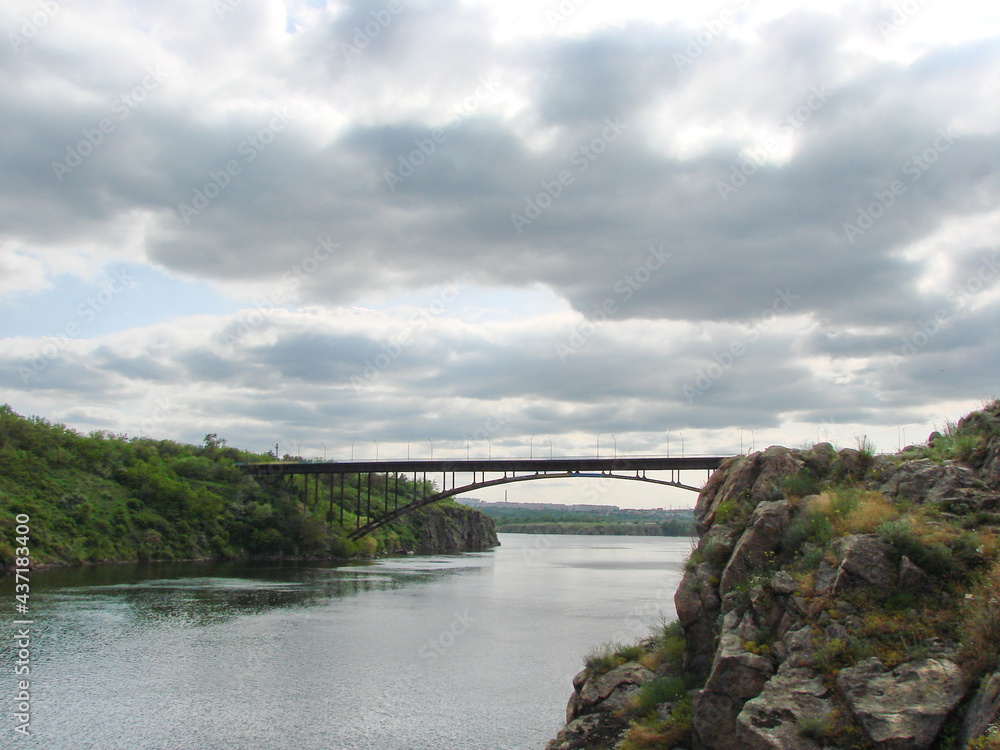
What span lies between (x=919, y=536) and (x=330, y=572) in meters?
65.1

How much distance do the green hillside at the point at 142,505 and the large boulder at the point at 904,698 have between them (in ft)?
195

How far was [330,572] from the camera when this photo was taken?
71375 millimetres

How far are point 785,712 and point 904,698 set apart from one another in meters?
1.77

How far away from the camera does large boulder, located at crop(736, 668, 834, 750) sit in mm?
11070

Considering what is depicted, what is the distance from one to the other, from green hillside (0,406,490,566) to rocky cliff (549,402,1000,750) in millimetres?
54230

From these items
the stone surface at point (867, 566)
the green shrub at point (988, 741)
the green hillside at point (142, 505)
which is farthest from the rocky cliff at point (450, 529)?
the green shrub at point (988, 741)

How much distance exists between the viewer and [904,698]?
10398 mm

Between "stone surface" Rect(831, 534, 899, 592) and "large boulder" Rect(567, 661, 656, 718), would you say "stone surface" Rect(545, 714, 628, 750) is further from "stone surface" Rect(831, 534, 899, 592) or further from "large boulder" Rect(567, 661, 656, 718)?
"stone surface" Rect(831, 534, 899, 592)

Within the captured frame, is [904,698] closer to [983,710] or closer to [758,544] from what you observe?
[983,710]

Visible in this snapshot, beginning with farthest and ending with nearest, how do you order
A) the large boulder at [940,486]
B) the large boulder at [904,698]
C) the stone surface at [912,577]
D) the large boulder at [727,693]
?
the large boulder at [940,486] < the large boulder at [727,693] < the stone surface at [912,577] < the large boulder at [904,698]

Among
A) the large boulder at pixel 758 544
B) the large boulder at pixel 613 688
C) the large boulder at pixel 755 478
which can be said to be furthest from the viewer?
the large boulder at pixel 755 478

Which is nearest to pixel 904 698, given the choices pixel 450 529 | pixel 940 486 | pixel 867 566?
pixel 867 566

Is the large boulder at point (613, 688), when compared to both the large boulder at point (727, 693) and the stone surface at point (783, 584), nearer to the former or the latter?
the large boulder at point (727, 693)

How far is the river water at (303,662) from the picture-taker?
20484 mm
